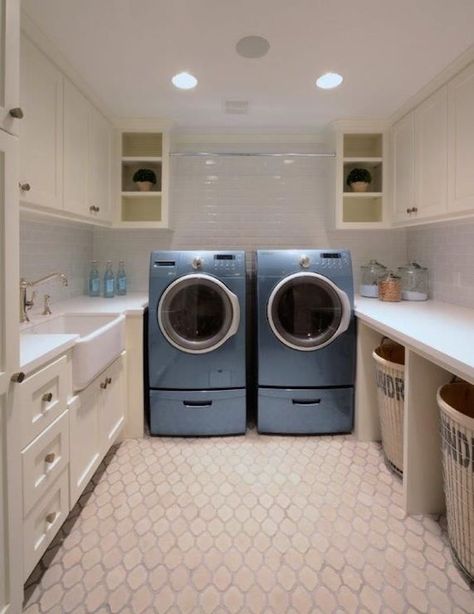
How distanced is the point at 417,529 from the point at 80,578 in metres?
1.36

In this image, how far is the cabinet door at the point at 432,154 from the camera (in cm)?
200

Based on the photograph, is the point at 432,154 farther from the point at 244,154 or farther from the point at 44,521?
the point at 44,521

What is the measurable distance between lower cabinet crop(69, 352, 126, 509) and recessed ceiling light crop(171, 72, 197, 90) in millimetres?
1638

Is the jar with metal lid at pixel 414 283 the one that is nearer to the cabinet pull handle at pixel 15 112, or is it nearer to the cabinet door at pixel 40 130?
the cabinet door at pixel 40 130

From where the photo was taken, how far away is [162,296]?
2244mm

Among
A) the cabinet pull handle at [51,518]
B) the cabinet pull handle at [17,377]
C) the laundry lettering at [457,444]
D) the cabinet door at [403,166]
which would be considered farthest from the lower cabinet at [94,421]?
the cabinet door at [403,166]

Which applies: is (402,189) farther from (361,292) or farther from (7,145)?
(7,145)

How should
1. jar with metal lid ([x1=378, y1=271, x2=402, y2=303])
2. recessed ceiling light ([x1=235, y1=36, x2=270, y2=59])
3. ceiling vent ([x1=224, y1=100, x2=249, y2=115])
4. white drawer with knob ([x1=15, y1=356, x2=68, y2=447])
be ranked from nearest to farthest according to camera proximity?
white drawer with knob ([x1=15, y1=356, x2=68, y2=447])
recessed ceiling light ([x1=235, y1=36, x2=270, y2=59])
ceiling vent ([x1=224, y1=100, x2=249, y2=115])
jar with metal lid ([x1=378, y1=271, x2=402, y2=303])

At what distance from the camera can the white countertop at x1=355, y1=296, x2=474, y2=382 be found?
1.22 m

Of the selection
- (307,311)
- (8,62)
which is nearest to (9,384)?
(8,62)

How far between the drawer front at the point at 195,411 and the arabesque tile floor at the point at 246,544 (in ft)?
0.78

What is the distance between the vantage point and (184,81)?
6.87ft

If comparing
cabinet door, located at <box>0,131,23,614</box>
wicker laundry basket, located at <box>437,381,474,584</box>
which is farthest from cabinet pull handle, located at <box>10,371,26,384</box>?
wicker laundry basket, located at <box>437,381,474,584</box>

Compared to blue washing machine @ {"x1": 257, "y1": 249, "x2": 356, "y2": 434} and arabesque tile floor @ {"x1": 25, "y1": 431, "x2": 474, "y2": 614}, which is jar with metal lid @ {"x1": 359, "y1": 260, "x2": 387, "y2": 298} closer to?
blue washing machine @ {"x1": 257, "y1": 249, "x2": 356, "y2": 434}
